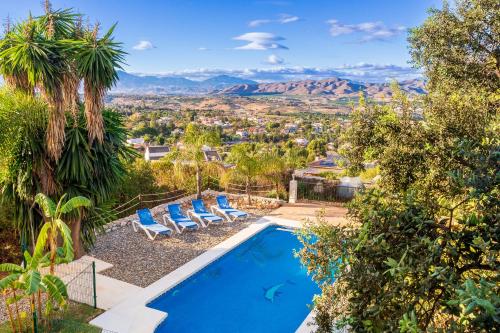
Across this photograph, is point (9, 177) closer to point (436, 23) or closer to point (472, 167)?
point (472, 167)

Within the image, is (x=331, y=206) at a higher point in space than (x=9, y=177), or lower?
lower

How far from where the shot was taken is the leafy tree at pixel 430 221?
313 centimetres

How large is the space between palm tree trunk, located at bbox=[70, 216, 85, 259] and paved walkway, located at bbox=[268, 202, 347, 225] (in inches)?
345

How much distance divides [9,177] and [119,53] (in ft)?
14.6

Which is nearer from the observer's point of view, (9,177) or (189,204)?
(9,177)

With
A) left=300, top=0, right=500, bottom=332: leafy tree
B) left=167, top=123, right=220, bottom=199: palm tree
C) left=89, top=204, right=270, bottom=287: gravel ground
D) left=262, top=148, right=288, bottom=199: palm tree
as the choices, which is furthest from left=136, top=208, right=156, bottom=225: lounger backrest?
left=300, top=0, right=500, bottom=332: leafy tree

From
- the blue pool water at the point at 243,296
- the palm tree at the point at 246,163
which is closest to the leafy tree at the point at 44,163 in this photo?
the blue pool water at the point at 243,296

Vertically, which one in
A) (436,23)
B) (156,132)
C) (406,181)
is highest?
(436,23)

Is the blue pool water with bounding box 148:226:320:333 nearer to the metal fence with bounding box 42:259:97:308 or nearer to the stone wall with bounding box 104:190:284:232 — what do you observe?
the metal fence with bounding box 42:259:97:308

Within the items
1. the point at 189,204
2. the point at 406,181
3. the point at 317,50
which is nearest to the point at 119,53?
the point at 406,181

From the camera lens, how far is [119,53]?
9805 mm

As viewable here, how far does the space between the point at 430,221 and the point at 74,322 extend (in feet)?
25.7

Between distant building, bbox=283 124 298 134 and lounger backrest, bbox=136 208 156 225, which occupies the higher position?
lounger backrest, bbox=136 208 156 225

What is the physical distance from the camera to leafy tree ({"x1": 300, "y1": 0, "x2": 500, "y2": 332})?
3.13 meters
